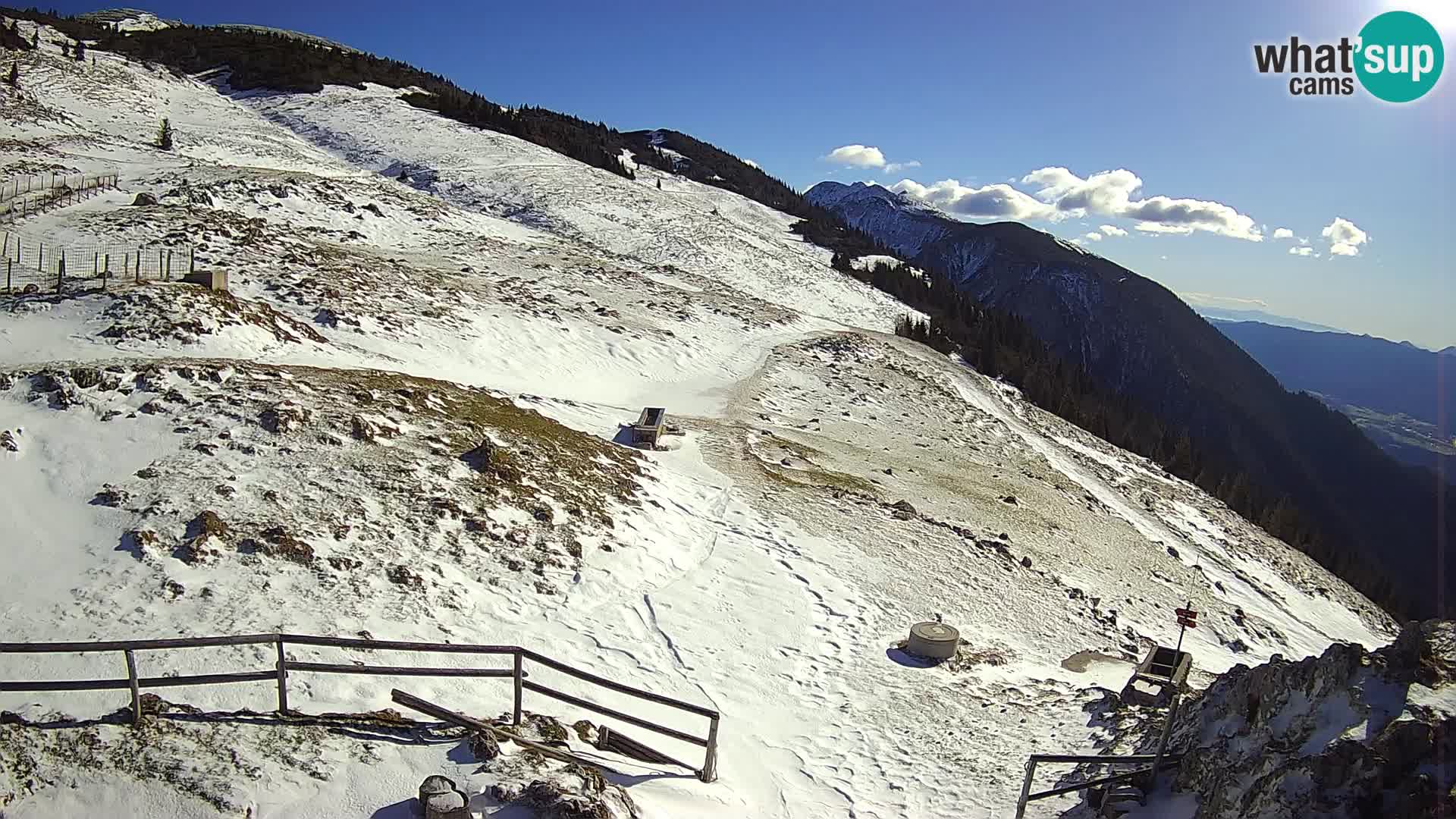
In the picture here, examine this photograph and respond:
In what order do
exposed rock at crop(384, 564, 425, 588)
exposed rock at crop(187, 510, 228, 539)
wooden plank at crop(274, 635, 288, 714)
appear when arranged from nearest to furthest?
wooden plank at crop(274, 635, 288, 714) < exposed rock at crop(187, 510, 228, 539) < exposed rock at crop(384, 564, 425, 588)

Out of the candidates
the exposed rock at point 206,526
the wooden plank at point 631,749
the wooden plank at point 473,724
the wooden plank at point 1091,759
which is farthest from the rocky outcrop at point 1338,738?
the exposed rock at point 206,526

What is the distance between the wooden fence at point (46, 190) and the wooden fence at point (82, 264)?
3.67m

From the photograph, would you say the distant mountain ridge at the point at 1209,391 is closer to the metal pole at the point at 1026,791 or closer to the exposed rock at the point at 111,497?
the exposed rock at the point at 111,497

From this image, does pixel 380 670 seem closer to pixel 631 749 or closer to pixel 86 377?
pixel 631 749

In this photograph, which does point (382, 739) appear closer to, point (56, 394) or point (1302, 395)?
point (56, 394)

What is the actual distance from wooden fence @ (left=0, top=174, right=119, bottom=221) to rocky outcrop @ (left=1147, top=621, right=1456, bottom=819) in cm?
3574

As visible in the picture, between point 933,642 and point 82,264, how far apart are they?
2673 cm

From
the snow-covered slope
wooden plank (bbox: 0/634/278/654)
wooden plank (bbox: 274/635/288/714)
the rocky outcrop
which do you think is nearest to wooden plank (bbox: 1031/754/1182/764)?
the rocky outcrop

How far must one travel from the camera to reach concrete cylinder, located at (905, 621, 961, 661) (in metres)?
14.0

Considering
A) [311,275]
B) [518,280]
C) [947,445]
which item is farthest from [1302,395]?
[311,275]

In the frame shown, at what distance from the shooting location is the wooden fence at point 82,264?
19.9 metres

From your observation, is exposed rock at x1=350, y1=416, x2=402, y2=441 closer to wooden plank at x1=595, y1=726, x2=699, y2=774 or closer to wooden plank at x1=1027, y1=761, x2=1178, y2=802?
wooden plank at x1=595, y1=726, x2=699, y2=774

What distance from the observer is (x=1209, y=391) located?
135m

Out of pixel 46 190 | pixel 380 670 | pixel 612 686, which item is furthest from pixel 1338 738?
pixel 46 190
